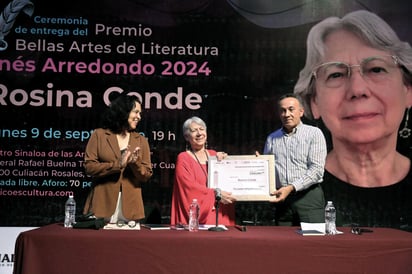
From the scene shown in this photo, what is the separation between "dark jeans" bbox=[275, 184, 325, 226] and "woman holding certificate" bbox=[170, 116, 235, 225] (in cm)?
56

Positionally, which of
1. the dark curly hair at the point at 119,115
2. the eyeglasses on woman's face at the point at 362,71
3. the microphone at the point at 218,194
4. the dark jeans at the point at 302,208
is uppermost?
the eyeglasses on woman's face at the point at 362,71

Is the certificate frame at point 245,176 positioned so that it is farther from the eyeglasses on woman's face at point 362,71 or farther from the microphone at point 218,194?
the eyeglasses on woman's face at point 362,71

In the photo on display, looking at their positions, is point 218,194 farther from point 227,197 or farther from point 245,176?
point 245,176

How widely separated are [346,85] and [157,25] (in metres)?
2.16

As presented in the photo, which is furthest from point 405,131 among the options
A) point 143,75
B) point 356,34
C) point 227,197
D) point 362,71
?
point 143,75

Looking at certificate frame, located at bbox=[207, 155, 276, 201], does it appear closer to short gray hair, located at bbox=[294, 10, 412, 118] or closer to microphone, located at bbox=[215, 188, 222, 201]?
microphone, located at bbox=[215, 188, 222, 201]

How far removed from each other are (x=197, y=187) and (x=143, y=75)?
1.62 metres

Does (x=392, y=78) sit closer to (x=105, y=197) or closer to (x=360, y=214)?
(x=360, y=214)

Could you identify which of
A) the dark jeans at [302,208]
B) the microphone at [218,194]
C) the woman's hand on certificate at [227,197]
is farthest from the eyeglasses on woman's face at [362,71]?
the microphone at [218,194]

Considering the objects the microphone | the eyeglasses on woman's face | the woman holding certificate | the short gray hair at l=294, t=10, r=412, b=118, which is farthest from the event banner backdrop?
the microphone

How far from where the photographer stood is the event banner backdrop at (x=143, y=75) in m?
4.69

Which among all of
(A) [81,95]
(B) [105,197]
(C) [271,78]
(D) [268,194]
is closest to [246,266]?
(D) [268,194]

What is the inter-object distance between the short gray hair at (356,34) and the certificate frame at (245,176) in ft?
4.32

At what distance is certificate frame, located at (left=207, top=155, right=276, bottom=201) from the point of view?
12.0 feet
